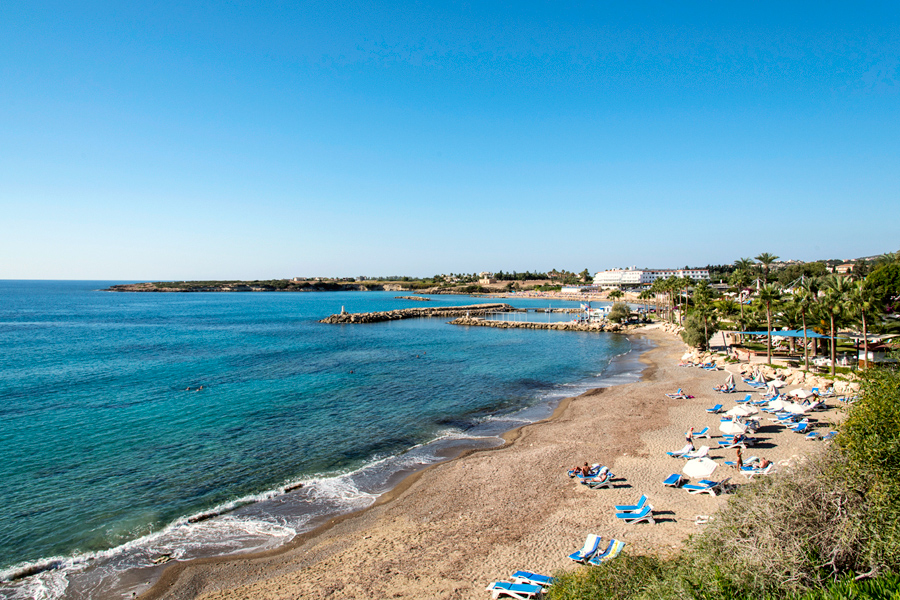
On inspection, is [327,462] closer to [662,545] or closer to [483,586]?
[483,586]

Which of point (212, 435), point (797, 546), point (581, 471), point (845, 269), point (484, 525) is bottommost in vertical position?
point (484, 525)

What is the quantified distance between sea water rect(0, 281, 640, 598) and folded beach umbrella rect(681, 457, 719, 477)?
31.6 ft

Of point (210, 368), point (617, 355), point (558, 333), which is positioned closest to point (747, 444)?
point (617, 355)

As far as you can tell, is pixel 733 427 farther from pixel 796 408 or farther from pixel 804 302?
pixel 804 302

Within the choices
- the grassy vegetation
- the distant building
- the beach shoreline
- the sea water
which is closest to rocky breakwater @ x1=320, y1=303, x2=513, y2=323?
the sea water

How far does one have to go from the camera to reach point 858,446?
10.1m

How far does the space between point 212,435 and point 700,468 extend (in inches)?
909

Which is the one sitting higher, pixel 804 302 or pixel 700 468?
pixel 804 302

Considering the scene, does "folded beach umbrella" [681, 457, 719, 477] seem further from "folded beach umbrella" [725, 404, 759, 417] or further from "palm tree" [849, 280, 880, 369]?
"palm tree" [849, 280, 880, 369]

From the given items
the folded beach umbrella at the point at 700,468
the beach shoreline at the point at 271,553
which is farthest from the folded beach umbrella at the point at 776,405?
the beach shoreline at the point at 271,553

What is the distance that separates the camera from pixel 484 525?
14758 millimetres

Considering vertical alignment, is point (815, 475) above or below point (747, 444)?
above

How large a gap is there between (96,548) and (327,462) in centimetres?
857

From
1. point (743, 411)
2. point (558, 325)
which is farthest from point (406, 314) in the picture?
point (743, 411)
